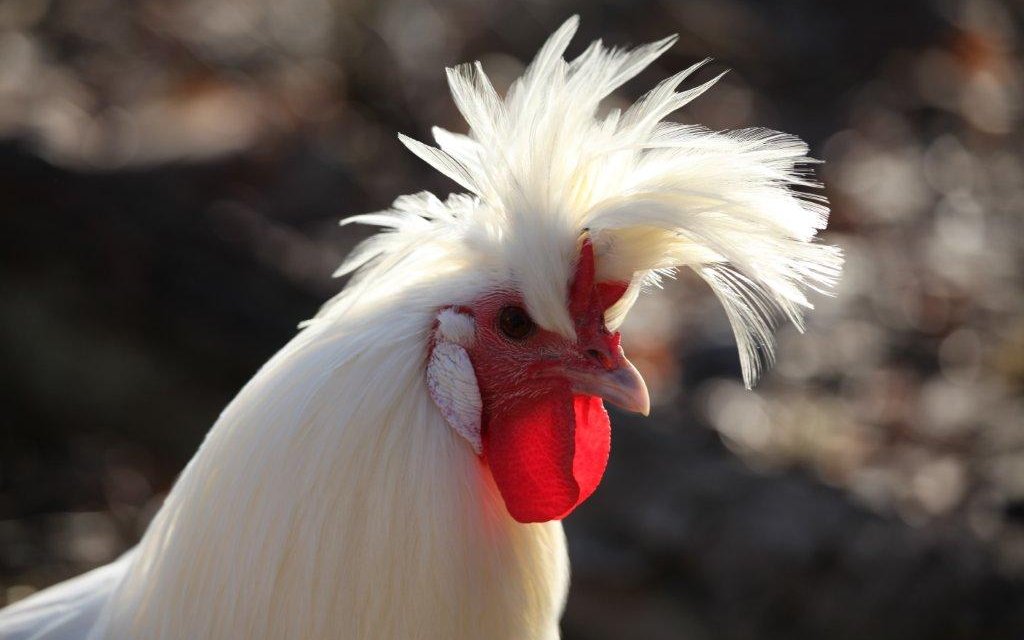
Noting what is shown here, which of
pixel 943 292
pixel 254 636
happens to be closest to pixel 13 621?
pixel 254 636

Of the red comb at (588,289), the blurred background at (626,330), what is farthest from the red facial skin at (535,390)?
the blurred background at (626,330)

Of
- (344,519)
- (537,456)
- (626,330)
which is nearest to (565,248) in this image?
(537,456)

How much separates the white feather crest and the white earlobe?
144mm

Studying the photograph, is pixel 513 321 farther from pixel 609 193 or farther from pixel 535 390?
pixel 609 193

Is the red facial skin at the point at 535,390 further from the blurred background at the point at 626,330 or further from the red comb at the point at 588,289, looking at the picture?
the blurred background at the point at 626,330

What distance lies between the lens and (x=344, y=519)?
8.66 feet

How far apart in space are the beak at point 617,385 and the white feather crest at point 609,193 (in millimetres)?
144

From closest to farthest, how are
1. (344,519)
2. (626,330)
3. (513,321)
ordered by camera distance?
(344,519)
(513,321)
(626,330)

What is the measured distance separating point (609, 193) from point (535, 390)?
546mm

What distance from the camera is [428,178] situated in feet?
30.5

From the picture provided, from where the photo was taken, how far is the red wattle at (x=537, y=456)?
2754 mm

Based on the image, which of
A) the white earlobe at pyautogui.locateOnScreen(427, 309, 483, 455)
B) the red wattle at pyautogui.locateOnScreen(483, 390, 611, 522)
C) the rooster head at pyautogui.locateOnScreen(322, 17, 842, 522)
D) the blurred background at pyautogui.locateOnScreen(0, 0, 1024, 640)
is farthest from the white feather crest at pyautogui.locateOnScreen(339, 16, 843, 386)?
the blurred background at pyautogui.locateOnScreen(0, 0, 1024, 640)

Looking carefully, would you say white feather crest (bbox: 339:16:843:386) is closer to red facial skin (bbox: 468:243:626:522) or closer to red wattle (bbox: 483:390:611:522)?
red facial skin (bbox: 468:243:626:522)

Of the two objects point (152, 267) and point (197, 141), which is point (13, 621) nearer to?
point (152, 267)
